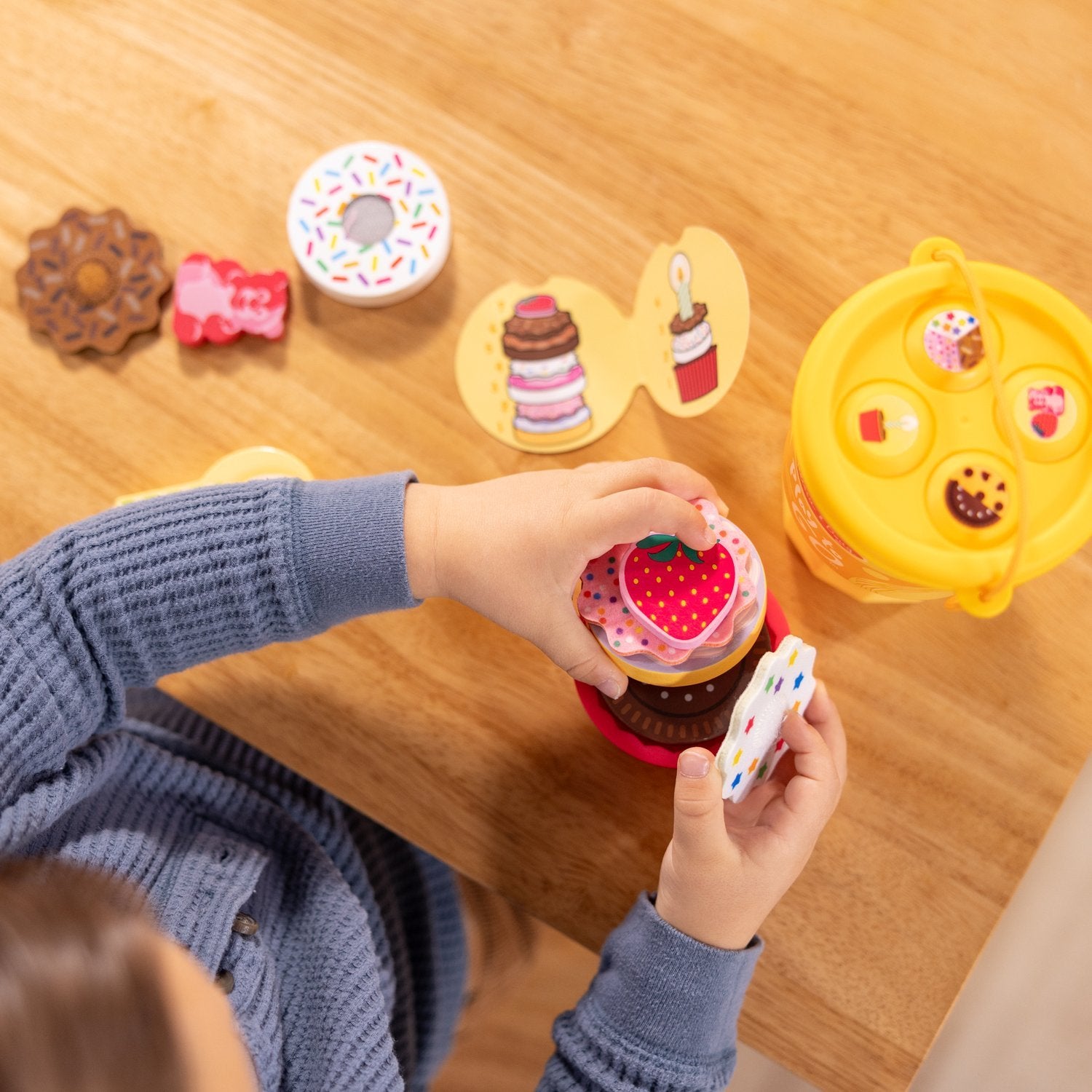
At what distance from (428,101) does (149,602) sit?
1.20ft

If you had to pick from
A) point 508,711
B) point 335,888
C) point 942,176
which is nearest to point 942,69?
point 942,176

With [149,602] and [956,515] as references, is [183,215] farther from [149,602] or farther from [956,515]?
[956,515]

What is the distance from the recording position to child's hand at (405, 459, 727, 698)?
1.62ft

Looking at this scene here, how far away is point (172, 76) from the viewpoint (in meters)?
0.63

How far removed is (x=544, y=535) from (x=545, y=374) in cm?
12

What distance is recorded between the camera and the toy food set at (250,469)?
587 mm

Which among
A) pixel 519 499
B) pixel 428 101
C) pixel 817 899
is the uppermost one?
pixel 428 101

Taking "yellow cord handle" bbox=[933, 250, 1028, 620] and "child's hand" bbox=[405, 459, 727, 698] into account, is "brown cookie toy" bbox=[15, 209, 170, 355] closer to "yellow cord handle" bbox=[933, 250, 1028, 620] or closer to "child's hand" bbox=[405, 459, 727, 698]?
"child's hand" bbox=[405, 459, 727, 698]

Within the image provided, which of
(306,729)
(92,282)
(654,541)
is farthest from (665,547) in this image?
(92,282)

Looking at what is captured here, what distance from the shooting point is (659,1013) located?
519 millimetres

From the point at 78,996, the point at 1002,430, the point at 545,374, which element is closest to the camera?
the point at 78,996

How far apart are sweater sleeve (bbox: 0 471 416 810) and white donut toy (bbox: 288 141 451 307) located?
141mm

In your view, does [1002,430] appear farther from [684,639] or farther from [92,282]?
[92,282]

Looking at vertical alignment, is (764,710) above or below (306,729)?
above
